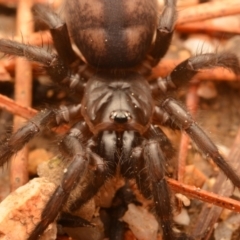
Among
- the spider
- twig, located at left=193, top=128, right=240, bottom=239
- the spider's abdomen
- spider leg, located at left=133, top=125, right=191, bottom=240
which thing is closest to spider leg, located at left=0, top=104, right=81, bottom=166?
the spider

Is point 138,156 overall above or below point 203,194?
above

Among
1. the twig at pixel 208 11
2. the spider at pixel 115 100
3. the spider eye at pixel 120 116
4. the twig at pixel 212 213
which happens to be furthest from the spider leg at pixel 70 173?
the twig at pixel 208 11

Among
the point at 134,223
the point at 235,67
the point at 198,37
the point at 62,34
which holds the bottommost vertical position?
the point at 134,223

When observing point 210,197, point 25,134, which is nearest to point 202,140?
point 210,197

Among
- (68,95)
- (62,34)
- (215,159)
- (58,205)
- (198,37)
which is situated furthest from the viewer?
(198,37)

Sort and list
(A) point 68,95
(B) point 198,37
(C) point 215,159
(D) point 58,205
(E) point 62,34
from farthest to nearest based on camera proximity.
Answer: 1. (B) point 198,37
2. (A) point 68,95
3. (E) point 62,34
4. (C) point 215,159
5. (D) point 58,205

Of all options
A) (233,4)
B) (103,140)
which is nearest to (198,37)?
(233,4)

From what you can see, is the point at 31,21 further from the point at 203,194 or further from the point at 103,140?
the point at 203,194
